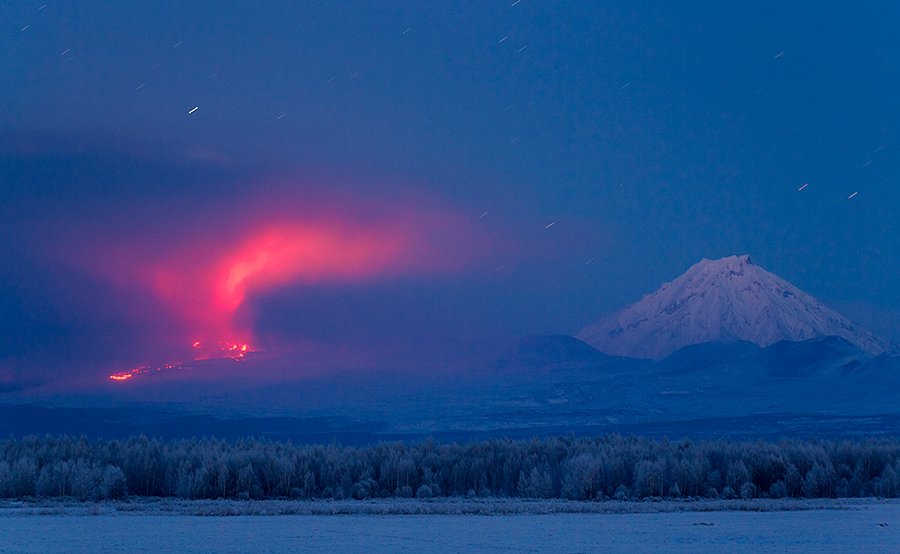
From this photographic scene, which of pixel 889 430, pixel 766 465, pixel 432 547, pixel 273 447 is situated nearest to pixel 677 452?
pixel 766 465

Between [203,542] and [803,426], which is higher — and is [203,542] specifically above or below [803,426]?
below

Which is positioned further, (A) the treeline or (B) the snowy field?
(A) the treeline

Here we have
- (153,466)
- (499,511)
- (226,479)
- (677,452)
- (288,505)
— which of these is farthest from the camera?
(677,452)

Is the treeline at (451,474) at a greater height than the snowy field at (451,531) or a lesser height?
greater

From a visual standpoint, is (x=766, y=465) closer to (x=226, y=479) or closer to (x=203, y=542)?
(x=226, y=479)

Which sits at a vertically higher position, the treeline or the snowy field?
the treeline
